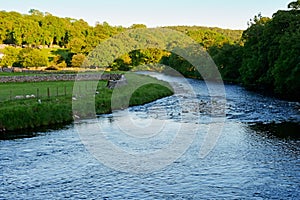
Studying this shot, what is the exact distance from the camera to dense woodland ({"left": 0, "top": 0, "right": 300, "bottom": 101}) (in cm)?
5100

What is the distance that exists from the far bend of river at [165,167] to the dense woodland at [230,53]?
21.5 m

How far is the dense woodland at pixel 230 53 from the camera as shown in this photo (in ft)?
167

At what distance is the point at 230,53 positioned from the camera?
283 ft

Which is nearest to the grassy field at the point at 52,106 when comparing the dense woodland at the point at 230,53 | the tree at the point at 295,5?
the dense woodland at the point at 230,53

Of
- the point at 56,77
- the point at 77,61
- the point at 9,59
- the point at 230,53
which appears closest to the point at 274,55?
the point at 230,53

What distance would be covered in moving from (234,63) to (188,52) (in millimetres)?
27341

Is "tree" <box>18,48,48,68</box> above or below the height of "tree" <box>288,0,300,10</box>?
below

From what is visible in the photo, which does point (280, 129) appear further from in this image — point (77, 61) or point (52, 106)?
point (77, 61)

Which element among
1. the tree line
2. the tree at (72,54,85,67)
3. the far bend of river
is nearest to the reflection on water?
the far bend of river

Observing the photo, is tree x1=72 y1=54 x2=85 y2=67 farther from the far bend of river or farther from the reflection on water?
the reflection on water

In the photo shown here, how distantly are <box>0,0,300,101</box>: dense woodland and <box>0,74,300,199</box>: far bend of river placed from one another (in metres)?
21.5

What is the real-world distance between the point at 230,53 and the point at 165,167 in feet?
229

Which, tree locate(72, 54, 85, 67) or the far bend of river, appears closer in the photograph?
the far bend of river

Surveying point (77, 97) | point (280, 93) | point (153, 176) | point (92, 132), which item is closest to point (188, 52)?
point (280, 93)
